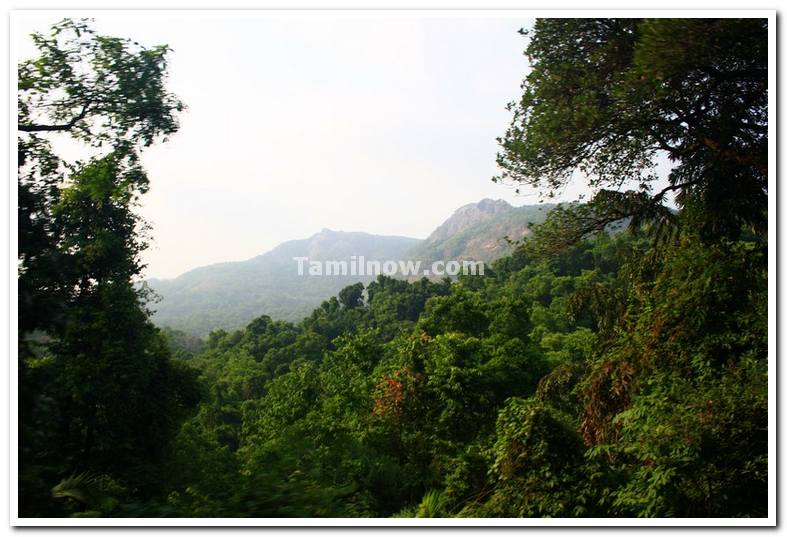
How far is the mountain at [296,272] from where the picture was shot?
106 m

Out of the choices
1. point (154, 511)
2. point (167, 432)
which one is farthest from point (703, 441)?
point (167, 432)

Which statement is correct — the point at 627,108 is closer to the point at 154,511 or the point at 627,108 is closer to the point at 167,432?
the point at 154,511

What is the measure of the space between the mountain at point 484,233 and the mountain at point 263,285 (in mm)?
18808

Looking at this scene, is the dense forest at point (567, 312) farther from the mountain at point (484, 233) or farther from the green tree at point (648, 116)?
the mountain at point (484, 233)

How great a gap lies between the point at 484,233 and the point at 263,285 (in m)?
59.1

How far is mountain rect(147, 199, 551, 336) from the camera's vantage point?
106062 millimetres

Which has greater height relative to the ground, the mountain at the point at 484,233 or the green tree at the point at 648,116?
the mountain at the point at 484,233

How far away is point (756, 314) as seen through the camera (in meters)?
5.22

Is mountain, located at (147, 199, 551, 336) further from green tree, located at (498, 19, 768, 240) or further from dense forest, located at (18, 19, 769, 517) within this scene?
green tree, located at (498, 19, 768, 240)

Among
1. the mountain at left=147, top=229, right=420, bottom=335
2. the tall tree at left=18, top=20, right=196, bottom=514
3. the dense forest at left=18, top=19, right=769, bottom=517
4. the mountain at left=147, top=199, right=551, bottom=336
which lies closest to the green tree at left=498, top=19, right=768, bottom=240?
the dense forest at left=18, top=19, right=769, bottom=517

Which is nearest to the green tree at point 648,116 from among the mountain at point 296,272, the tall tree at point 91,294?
the tall tree at point 91,294

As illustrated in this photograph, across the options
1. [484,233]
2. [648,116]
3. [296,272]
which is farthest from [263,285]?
[648,116]
